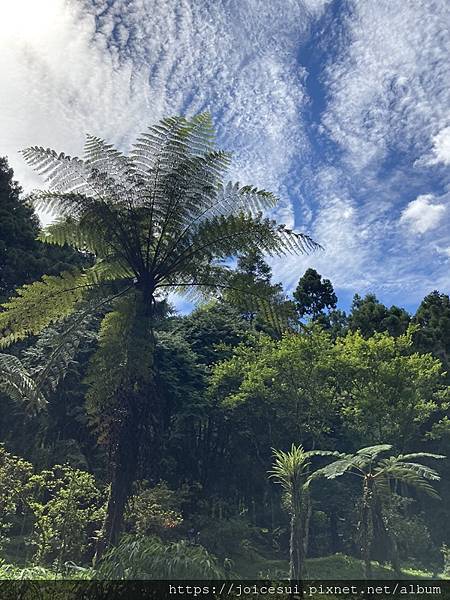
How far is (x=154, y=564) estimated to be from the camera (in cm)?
511

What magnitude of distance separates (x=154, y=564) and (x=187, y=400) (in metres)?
9.15

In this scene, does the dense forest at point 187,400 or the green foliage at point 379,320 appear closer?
the dense forest at point 187,400

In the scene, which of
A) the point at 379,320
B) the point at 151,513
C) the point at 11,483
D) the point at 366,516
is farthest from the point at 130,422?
the point at 379,320

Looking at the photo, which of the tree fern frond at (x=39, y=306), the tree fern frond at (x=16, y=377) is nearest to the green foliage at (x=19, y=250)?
the tree fern frond at (x=16, y=377)

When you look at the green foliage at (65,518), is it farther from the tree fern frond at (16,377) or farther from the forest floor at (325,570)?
the forest floor at (325,570)

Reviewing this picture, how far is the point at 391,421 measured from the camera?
15.2 metres

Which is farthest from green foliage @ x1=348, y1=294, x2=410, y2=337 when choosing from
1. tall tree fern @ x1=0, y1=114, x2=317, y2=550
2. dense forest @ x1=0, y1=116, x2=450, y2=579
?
tall tree fern @ x1=0, y1=114, x2=317, y2=550

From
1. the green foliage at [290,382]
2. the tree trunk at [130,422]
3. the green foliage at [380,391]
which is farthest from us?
the green foliage at [380,391]

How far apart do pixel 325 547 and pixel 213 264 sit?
41.7 ft

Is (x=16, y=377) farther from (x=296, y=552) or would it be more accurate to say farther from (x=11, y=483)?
(x=296, y=552)

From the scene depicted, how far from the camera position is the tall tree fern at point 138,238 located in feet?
24.1

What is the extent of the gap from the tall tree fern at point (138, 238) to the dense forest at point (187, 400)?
0.03m

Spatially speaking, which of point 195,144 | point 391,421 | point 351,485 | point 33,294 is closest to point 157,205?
point 195,144

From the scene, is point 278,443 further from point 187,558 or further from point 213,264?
point 187,558
